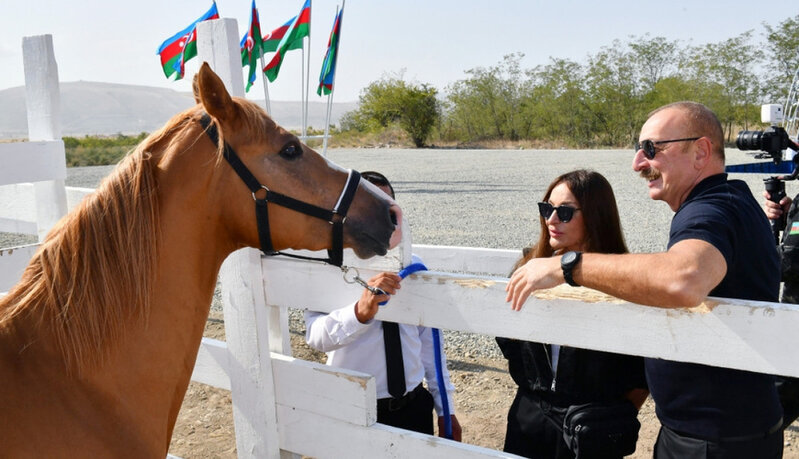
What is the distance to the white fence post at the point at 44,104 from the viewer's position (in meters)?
2.97

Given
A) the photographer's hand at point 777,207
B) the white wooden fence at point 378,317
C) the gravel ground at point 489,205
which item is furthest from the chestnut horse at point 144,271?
the gravel ground at point 489,205

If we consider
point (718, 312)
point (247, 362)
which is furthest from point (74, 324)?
point (718, 312)

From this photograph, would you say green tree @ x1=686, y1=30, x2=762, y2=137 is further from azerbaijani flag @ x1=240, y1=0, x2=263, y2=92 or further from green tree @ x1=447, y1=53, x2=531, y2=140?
azerbaijani flag @ x1=240, y1=0, x2=263, y2=92

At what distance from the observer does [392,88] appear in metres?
45.5

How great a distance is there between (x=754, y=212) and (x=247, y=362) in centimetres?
186

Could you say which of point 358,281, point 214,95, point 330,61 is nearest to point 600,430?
point 358,281

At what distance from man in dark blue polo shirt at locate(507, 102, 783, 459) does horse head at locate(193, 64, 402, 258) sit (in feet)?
1.62

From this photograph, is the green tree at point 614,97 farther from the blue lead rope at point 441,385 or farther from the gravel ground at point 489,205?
the blue lead rope at point 441,385

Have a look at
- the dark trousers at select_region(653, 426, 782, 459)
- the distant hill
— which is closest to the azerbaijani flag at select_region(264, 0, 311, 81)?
the dark trousers at select_region(653, 426, 782, 459)

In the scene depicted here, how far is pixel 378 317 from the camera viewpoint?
203 centimetres

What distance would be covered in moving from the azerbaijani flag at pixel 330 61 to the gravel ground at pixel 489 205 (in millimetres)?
2933

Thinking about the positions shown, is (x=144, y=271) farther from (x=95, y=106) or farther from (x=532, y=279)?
(x=95, y=106)

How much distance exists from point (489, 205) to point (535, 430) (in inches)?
408

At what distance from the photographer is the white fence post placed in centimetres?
297
